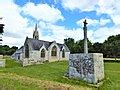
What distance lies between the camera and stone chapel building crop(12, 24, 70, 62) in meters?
69.8

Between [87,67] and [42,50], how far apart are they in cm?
4586

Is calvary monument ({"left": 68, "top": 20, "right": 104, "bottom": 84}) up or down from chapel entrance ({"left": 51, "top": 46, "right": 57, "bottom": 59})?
down

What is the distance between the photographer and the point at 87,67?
27391mm

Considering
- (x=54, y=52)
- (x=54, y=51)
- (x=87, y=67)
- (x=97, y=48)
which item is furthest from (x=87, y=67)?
(x=97, y=48)

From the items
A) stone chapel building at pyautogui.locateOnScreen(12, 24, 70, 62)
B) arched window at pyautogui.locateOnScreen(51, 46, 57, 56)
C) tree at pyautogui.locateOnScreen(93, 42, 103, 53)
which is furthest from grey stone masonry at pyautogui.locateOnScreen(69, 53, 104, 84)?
tree at pyautogui.locateOnScreen(93, 42, 103, 53)

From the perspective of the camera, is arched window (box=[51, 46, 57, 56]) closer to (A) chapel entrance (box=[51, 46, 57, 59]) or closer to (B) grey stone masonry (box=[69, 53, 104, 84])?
(A) chapel entrance (box=[51, 46, 57, 59])

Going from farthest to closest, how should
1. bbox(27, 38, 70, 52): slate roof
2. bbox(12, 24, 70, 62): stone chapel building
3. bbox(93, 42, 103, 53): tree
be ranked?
bbox(93, 42, 103, 53): tree → bbox(27, 38, 70, 52): slate roof → bbox(12, 24, 70, 62): stone chapel building

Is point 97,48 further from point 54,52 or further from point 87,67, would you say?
point 87,67

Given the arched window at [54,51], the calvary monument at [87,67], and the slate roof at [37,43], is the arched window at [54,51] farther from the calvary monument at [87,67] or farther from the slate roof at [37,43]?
the calvary monument at [87,67]

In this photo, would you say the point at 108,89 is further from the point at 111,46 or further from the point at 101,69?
the point at 111,46

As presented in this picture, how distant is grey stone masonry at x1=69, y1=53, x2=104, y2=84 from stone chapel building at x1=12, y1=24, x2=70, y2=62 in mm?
38485

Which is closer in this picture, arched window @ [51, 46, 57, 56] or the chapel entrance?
the chapel entrance

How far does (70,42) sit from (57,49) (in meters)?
66.1

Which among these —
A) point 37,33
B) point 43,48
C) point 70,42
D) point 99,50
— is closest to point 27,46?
point 43,48
